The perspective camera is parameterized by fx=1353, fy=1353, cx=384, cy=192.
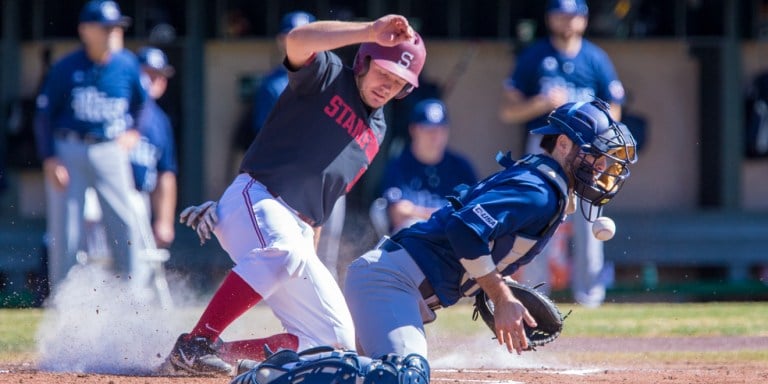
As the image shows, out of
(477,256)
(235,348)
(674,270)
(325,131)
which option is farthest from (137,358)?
(674,270)

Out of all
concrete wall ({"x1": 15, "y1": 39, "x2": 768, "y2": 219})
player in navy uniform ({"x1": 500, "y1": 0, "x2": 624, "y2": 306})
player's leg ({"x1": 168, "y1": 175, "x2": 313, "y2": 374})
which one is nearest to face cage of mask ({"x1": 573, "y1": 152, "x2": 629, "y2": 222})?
player's leg ({"x1": 168, "y1": 175, "x2": 313, "y2": 374})

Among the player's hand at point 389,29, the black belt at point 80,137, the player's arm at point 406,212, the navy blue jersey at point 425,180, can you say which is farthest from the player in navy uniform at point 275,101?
the player's hand at point 389,29

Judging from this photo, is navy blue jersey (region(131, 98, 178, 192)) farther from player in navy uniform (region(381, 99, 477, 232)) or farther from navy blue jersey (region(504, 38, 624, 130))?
navy blue jersey (region(504, 38, 624, 130))

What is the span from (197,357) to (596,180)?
5.79ft

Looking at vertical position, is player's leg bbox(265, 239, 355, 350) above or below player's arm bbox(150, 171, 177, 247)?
above

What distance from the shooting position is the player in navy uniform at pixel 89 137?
9.08 meters

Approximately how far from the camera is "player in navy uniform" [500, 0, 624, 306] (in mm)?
9086

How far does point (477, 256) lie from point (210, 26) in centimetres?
714

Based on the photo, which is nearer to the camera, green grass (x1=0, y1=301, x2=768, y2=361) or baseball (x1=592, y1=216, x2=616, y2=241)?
baseball (x1=592, y1=216, x2=616, y2=241)

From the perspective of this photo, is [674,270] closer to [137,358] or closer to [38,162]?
[38,162]

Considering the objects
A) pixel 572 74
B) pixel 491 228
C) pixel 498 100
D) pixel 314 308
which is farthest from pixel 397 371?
pixel 498 100

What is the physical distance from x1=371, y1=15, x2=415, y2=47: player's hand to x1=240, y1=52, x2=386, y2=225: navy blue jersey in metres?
0.51

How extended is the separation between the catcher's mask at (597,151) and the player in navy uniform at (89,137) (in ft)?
15.5

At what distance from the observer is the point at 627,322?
8758 millimetres
